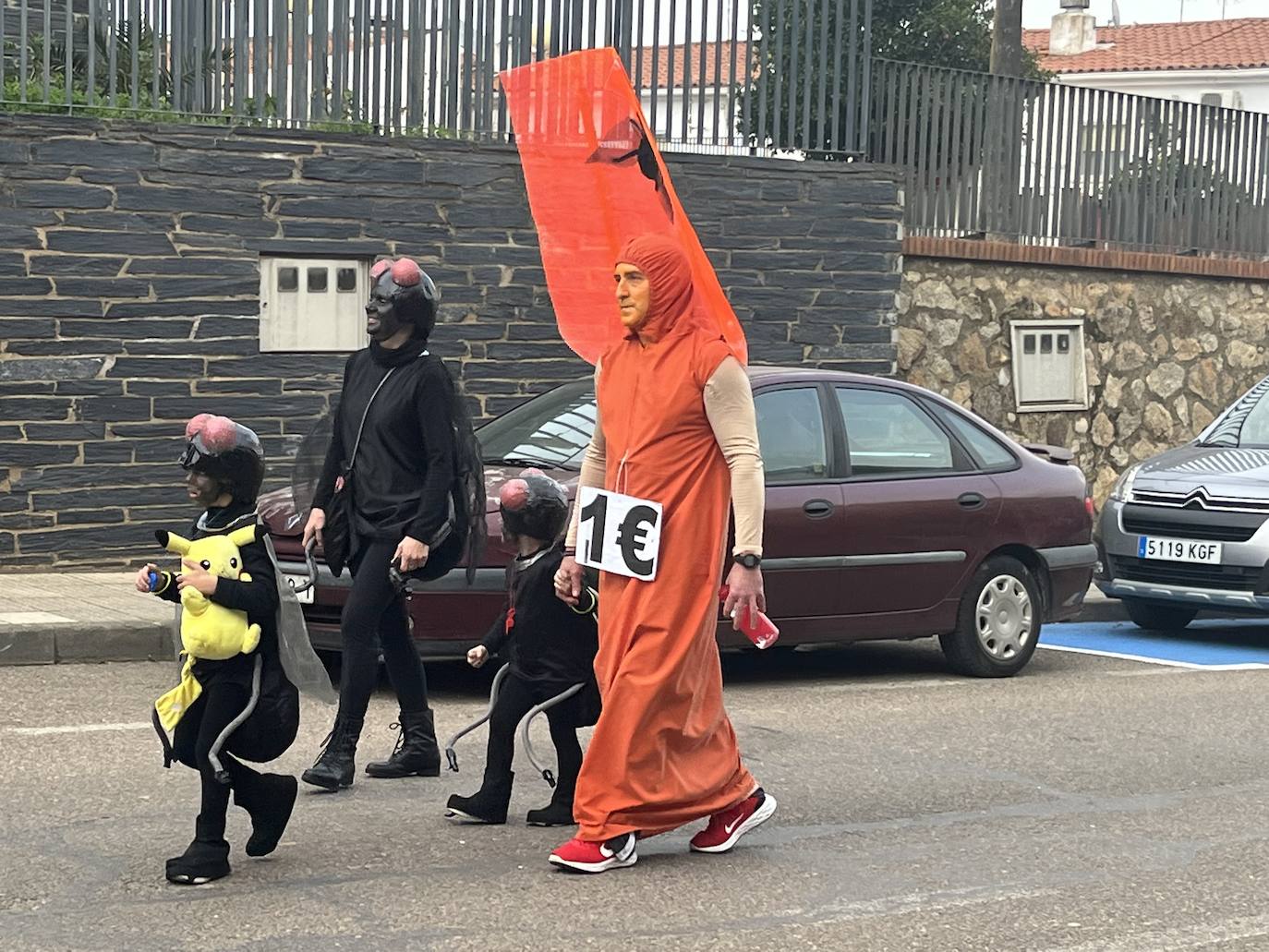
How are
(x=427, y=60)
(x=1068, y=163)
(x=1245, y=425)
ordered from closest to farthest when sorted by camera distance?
(x=1245, y=425)
(x=427, y=60)
(x=1068, y=163)

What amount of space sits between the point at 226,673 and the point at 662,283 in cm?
161

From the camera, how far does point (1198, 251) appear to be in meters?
19.3

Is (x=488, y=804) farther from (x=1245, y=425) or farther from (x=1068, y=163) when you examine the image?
(x=1068, y=163)

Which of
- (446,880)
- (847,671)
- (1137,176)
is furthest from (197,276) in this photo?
(1137,176)

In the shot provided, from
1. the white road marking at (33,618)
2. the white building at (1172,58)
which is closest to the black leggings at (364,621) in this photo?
the white road marking at (33,618)

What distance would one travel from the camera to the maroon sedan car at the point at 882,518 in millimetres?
9352

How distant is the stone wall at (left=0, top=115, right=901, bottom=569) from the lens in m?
12.3

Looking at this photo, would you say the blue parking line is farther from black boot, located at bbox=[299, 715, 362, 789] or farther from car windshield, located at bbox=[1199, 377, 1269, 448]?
black boot, located at bbox=[299, 715, 362, 789]

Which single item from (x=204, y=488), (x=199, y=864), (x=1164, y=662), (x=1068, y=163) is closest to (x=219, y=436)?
(x=204, y=488)

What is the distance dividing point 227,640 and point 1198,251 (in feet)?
50.7

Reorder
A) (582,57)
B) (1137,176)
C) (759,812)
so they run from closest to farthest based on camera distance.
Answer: (759,812), (582,57), (1137,176)

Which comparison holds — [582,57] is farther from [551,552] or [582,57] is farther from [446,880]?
[446,880]

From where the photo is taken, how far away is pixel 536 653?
6.25m

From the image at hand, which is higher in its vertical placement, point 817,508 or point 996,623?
point 817,508
